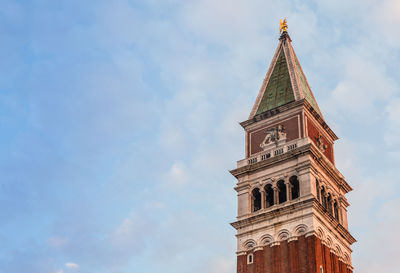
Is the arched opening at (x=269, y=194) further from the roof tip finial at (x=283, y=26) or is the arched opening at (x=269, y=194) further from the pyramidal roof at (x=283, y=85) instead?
the roof tip finial at (x=283, y=26)

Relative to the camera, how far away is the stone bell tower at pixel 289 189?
237ft

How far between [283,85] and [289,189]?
18395 millimetres

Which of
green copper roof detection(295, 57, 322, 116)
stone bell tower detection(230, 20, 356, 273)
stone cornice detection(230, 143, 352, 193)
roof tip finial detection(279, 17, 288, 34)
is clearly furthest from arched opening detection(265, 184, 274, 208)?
roof tip finial detection(279, 17, 288, 34)

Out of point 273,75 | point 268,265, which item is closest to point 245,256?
point 268,265

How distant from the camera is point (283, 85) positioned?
89.5 m

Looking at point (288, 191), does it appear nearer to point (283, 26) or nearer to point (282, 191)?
point (282, 191)

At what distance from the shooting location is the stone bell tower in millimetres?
72375

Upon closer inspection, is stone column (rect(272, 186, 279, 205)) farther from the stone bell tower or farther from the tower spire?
the tower spire

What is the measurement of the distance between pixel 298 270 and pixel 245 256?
731 centimetres

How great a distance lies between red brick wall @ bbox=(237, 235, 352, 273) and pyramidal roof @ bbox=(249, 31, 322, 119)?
69.7 ft

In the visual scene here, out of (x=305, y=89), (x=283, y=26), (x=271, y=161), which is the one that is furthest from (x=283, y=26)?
(x=271, y=161)

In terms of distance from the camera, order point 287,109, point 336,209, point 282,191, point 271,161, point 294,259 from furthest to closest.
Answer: point 287,109 → point 336,209 → point 271,161 → point 282,191 → point 294,259

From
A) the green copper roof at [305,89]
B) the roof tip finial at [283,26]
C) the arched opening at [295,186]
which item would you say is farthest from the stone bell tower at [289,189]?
the roof tip finial at [283,26]

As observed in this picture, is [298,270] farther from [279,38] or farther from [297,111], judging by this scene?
[279,38]
